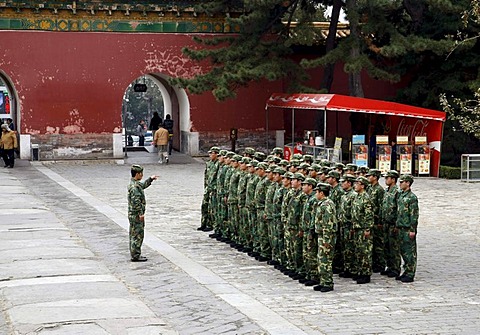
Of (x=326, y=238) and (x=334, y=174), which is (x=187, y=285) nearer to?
(x=326, y=238)

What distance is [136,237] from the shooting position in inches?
590

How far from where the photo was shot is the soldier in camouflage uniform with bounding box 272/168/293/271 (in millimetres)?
14344

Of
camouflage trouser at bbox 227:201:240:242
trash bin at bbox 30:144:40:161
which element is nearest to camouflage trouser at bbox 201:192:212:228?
camouflage trouser at bbox 227:201:240:242

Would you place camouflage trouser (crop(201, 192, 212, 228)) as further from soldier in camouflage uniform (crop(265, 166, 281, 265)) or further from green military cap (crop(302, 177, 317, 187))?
green military cap (crop(302, 177, 317, 187))

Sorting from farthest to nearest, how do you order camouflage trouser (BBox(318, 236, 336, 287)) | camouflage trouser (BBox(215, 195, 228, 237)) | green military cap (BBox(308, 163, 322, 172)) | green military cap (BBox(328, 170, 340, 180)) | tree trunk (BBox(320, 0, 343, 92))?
tree trunk (BBox(320, 0, 343, 92)) → camouflage trouser (BBox(215, 195, 228, 237)) → green military cap (BBox(308, 163, 322, 172)) → green military cap (BBox(328, 170, 340, 180)) → camouflage trouser (BBox(318, 236, 336, 287))

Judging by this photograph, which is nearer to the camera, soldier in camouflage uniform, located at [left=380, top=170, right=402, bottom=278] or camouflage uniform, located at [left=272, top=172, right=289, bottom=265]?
soldier in camouflage uniform, located at [left=380, top=170, right=402, bottom=278]

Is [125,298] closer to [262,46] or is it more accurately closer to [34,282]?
[34,282]

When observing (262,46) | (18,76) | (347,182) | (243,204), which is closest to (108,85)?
(18,76)

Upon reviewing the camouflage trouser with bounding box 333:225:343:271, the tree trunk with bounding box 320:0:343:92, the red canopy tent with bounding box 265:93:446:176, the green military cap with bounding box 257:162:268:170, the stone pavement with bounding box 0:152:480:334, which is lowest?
the stone pavement with bounding box 0:152:480:334

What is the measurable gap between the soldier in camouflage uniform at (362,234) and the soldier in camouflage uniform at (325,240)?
2.31ft

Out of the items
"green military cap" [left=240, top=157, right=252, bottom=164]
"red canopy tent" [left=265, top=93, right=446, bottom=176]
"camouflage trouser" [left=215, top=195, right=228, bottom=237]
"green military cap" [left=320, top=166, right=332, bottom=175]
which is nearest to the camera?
"green military cap" [left=320, top=166, right=332, bottom=175]

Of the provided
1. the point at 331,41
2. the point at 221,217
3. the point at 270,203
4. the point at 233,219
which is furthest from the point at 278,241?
Answer: the point at 331,41

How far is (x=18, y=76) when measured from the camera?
3228 centimetres

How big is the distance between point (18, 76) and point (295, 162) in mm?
18192
